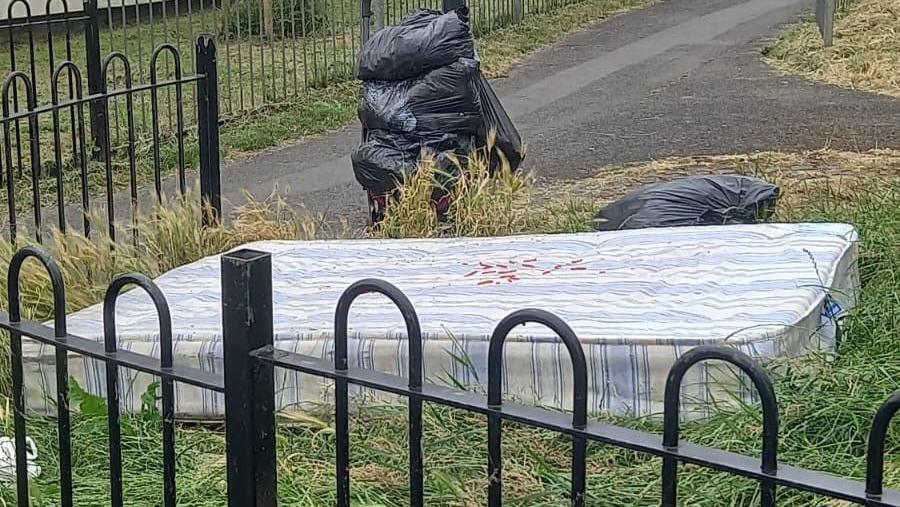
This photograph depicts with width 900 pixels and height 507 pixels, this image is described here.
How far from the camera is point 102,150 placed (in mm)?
7520

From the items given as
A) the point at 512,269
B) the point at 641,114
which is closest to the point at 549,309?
the point at 512,269

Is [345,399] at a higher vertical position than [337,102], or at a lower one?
higher

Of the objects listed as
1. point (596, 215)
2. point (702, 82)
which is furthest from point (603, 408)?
point (702, 82)

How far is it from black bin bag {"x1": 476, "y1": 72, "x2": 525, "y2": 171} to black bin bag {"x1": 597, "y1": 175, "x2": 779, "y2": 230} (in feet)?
3.51

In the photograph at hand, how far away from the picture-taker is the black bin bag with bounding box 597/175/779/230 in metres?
5.16

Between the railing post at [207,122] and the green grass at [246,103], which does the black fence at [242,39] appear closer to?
the green grass at [246,103]

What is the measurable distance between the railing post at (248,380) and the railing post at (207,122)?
3334 mm

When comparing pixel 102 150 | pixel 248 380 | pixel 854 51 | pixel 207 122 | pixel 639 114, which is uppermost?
pixel 248 380

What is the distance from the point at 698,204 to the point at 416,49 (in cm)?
172

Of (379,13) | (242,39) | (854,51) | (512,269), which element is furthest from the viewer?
(242,39)

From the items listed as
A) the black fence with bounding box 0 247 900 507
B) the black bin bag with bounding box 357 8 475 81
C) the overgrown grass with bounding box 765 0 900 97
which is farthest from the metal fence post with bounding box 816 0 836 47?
the black fence with bounding box 0 247 900 507

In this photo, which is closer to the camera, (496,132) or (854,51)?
(496,132)

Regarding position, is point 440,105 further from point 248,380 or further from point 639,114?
point 248,380

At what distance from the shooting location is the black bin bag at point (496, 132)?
6301 mm
